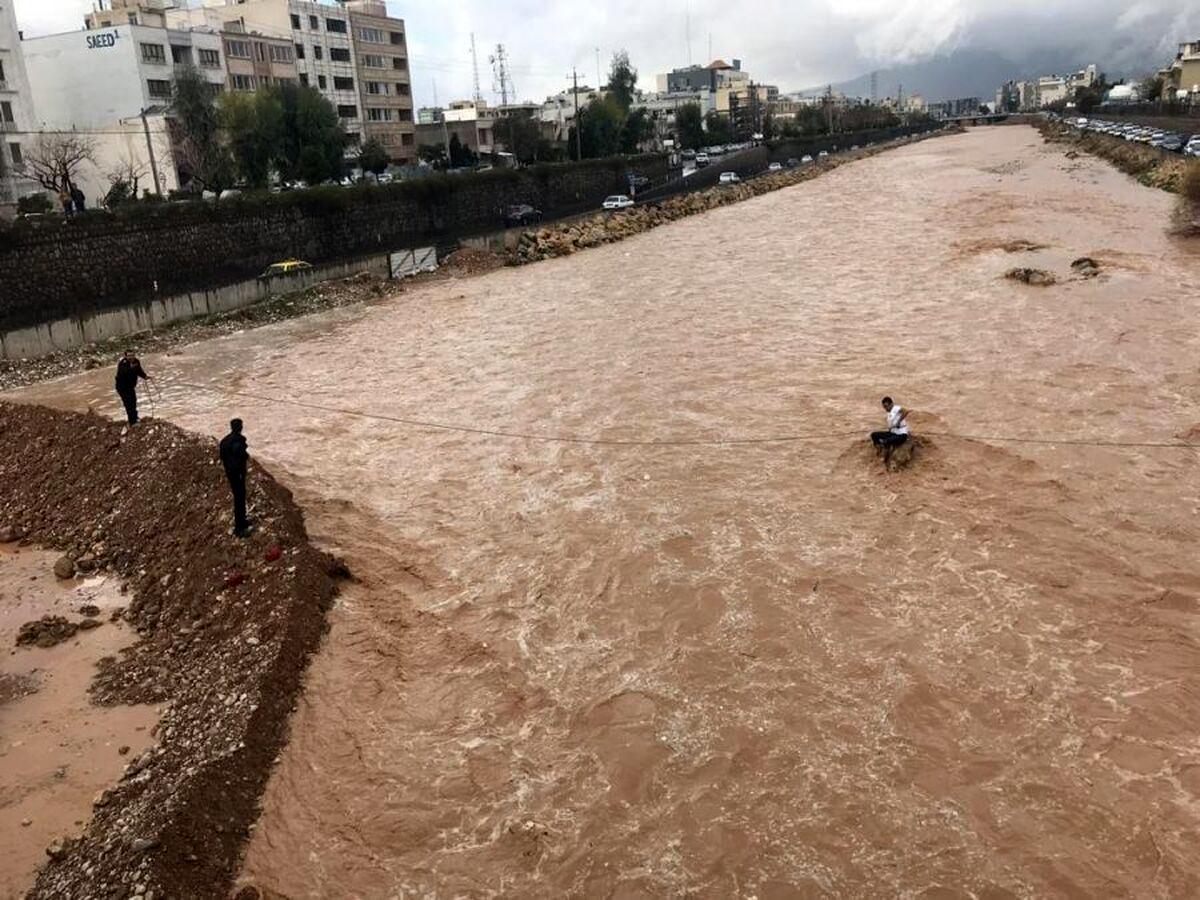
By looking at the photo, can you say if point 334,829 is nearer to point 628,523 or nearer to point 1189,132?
point 628,523

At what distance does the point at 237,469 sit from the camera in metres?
11.6

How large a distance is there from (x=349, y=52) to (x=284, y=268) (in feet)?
137

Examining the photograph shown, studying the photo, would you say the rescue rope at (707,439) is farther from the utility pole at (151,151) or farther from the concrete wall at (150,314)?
the utility pole at (151,151)

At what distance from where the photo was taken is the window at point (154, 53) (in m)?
48.2

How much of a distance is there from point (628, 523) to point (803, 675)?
13.8 feet

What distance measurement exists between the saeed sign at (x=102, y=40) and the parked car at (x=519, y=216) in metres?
22.0

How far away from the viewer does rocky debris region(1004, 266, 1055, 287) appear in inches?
1023

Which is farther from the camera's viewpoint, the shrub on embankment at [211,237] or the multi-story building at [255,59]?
the multi-story building at [255,59]

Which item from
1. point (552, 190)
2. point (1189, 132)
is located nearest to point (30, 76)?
point (552, 190)

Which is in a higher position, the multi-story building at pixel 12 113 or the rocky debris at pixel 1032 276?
the multi-story building at pixel 12 113

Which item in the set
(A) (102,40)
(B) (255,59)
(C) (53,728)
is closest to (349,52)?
(B) (255,59)

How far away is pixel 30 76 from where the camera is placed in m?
50.2

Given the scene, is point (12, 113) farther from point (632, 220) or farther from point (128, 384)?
point (128, 384)

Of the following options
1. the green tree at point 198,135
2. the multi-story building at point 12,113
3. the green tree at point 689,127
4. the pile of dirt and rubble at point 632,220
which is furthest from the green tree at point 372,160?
the green tree at point 689,127
